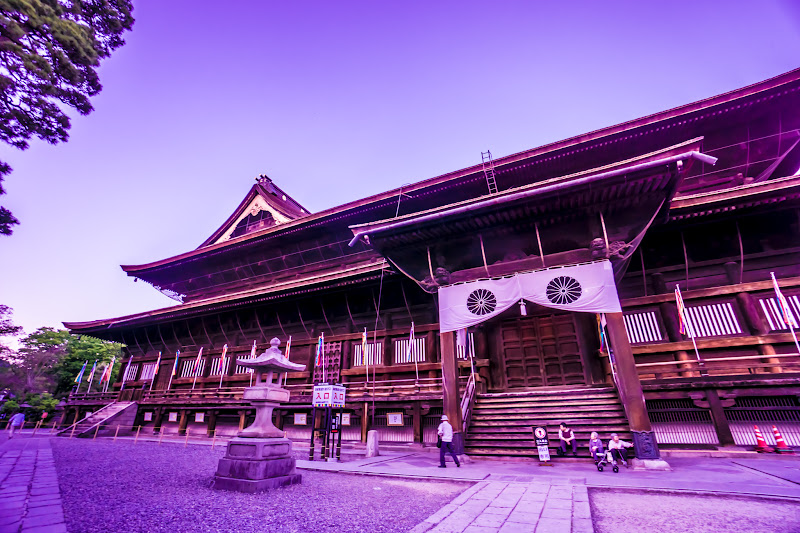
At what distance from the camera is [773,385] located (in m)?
8.73

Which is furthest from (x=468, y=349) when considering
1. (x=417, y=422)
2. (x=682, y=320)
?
(x=682, y=320)

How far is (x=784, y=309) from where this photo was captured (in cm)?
958

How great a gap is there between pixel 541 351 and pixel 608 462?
5.22 m

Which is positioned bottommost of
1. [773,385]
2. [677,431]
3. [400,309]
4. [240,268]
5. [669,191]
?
[677,431]

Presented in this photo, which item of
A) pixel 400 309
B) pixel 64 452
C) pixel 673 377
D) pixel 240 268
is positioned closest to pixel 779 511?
pixel 673 377

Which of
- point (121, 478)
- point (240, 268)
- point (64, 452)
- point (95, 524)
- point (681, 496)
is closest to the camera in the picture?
point (95, 524)

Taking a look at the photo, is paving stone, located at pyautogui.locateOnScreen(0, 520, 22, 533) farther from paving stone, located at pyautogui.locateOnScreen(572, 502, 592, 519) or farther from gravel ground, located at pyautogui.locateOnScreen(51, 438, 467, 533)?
paving stone, located at pyautogui.locateOnScreen(572, 502, 592, 519)

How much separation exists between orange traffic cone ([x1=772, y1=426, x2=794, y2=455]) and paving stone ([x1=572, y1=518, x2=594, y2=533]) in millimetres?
8486

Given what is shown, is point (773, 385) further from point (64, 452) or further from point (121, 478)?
point (64, 452)

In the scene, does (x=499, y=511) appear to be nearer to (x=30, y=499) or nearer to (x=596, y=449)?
(x=596, y=449)

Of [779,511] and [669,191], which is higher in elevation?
[669,191]

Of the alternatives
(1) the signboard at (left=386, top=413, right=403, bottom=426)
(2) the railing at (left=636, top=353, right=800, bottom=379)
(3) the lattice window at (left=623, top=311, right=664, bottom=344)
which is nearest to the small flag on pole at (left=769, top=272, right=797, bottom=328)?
(2) the railing at (left=636, top=353, right=800, bottom=379)

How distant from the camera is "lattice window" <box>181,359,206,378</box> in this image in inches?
734

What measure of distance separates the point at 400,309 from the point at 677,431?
32.5ft
